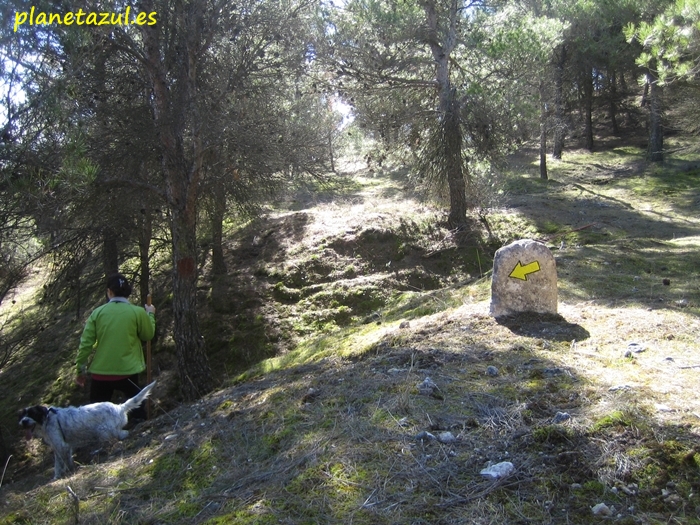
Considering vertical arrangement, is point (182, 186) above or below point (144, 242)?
above

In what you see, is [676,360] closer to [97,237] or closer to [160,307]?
[97,237]

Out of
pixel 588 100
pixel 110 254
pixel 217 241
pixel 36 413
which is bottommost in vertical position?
pixel 36 413

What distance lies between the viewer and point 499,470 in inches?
121

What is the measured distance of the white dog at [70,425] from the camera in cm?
503

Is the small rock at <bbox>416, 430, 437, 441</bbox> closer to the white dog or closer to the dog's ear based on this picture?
the white dog

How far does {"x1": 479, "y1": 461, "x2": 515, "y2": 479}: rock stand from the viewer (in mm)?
3037

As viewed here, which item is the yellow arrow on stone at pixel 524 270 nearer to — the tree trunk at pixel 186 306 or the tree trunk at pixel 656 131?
the tree trunk at pixel 186 306

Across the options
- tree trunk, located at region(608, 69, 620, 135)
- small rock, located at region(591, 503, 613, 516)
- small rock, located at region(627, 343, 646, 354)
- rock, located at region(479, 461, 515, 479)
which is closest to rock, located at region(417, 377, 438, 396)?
rock, located at region(479, 461, 515, 479)

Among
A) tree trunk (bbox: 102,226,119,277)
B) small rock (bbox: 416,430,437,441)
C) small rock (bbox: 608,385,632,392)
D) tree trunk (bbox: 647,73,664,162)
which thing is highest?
tree trunk (bbox: 647,73,664,162)

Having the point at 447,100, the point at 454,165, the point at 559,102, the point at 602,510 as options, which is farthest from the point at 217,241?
the point at 559,102

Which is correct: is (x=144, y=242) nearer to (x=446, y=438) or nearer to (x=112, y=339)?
(x=112, y=339)

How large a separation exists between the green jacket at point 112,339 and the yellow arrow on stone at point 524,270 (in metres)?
4.08

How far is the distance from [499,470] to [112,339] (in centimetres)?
443

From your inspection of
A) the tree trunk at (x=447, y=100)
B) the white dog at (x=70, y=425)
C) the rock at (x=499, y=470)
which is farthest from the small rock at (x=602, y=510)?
the tree trunk at (x=447, y=100)
